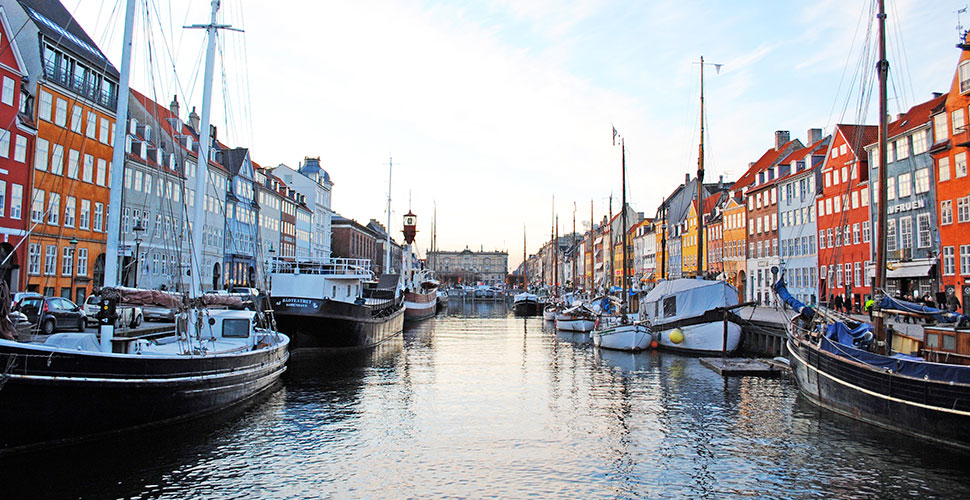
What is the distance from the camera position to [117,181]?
54.5ft

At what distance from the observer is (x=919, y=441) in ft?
53.2

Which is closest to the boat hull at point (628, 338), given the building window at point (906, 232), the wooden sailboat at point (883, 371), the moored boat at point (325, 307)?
the wooden sailboat at point (883, 371)

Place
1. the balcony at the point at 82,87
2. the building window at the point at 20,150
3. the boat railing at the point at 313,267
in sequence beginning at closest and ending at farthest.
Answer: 1. the building window at the point at 20,150
2. the balcony at the point at 82,87
3. the boat railing at the point at 313,267

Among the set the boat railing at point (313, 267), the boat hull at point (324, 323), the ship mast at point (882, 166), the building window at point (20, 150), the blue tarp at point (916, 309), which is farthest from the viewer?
the boat railing at point (313, 267)

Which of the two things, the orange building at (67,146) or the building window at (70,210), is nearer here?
the orange building at (67,146)

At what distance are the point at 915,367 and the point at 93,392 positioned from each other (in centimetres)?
1851

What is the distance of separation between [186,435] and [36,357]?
188 inches

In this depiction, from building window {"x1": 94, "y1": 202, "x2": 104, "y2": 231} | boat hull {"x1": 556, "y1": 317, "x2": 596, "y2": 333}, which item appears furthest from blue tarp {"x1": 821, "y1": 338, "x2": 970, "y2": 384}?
building window {"x1": 94, "y1": 202, "x2": 104, "y2": 231}

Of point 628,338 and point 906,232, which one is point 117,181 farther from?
point 906,232

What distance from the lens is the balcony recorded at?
40719mm

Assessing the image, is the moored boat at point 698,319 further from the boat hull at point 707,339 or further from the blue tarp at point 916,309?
the blue tarp at point 916,309

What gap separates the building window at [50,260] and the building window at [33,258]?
2.06ft

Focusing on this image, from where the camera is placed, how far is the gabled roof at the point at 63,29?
4031cm

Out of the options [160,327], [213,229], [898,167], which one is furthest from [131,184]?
[898,167]
